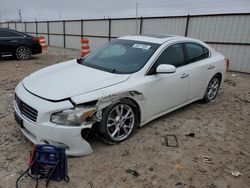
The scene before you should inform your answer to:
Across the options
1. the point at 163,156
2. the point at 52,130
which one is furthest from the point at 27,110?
the point at 163,156

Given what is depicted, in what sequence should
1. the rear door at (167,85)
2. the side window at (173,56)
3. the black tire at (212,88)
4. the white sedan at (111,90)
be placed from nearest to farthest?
the white sedan at (111,90) → the rear door at (167,85) → the side window at (173,56) → the black tire at (212,88)

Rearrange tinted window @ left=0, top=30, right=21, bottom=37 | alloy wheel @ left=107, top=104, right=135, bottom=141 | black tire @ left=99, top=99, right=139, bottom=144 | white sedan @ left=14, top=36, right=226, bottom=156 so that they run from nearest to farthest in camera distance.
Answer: white sedan @ left=14, top=36, right=226, bottom=156
black tire @ left=99, top=99, right=139, bottom=144
alloy wheel @ left=107, top=104, right=135, bottom=141
tinted window @ left=0, top=30, right=21, bottom=37

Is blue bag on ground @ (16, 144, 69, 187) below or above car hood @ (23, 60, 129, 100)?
below

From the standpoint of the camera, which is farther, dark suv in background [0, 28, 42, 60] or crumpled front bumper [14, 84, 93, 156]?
dark suv in background [0, 28, 42, 60]

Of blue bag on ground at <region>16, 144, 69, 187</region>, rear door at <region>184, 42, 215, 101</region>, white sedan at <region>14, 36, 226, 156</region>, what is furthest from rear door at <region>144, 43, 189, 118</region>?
blue bag on ground at <region>16, 144, 69, 187</region>

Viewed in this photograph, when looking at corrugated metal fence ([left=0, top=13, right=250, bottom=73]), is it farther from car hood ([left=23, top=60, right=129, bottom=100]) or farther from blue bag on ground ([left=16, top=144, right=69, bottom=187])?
blue bag on ground ([left=16, top=144, right=69, bottom=187])

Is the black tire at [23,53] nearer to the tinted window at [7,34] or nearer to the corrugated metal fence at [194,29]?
the tinted window at [7,34]

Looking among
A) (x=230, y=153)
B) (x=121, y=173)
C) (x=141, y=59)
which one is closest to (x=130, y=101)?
(x=141, y=59)

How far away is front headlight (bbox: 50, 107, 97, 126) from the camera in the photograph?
Result: 2.74 metres

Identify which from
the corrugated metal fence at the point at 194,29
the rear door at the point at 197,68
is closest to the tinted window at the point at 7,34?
the corrugated metal fence at the point at 194,29

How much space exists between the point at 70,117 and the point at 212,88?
3683 millimetres

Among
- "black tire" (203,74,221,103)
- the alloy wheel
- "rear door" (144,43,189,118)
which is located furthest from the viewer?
"black tire" (203,74,221,103)

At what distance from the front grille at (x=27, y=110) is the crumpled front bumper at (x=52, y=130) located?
0.04 metres

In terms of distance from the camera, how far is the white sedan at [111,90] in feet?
9.12
